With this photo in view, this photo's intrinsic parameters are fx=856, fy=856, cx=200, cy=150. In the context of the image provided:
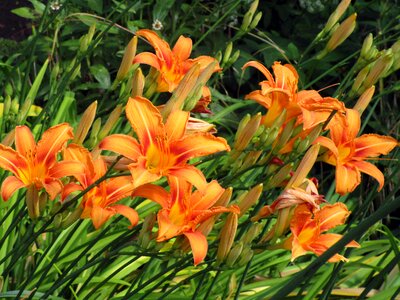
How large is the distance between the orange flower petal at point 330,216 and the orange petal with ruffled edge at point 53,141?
53 cm

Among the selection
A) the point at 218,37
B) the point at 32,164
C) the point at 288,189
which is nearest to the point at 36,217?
the point at 32,164

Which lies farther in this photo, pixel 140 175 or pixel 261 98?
pixel 261 98

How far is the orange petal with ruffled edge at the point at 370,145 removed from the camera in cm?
190

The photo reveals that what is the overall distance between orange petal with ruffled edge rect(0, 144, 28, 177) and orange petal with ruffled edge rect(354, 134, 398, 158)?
0.72 metres

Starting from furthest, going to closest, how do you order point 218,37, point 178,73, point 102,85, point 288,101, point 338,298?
1. point 218,37
2. point 102,85
3. point 338,298
4. point 178,73
5. point 288,101

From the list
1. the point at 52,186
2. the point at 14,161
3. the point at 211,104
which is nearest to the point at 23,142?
the point at 14,161

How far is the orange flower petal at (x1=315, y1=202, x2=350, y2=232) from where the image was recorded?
1.75 m

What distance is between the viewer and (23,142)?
1.73 metres

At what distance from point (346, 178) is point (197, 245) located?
1.47 ft

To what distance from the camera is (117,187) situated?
1.67 metres

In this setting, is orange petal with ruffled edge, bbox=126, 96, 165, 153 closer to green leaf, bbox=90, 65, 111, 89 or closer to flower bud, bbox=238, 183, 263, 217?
flower bud, bbox=238, 183, 263, 217

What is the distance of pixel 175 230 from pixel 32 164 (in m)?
0.34

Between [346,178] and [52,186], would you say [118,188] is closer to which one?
[52,186]

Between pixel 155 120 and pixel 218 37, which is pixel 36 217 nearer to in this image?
pixel 155 120
